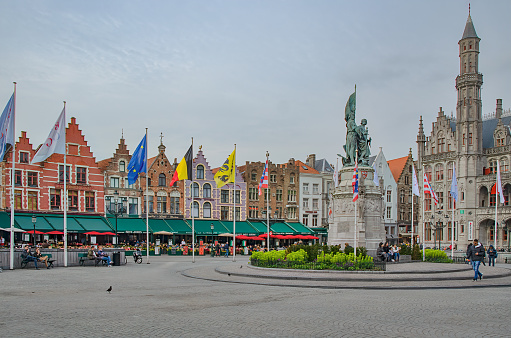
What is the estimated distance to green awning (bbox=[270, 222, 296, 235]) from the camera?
6954 centimetres

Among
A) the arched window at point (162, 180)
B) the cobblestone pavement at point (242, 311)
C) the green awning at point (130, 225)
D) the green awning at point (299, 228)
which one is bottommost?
the green awning at point (299, 228)

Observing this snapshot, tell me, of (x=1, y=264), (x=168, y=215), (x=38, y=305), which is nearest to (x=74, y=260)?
(x=1, y=264)

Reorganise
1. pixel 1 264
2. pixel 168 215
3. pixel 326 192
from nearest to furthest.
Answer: pixel 1 264 → pixel 168 215 → pixel 326 192

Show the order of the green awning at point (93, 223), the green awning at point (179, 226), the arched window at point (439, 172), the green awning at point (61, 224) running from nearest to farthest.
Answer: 1. the green awning at point (61, 224)
2. the green awning at point (93, 223)
3. the green awning at point (179, 226)
4. the arched window at point (439, 172)

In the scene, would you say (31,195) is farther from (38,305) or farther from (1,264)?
(38,305)

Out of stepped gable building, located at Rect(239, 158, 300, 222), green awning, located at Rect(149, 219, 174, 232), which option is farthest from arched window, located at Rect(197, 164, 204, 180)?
green awning, located at Rect(149, 219, 174, 232)

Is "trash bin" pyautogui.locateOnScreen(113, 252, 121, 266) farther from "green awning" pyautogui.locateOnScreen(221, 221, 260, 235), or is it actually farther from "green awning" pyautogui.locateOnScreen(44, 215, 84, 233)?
"green awning" pyautogui.locateOnScreen(221, 221, 260, 235)

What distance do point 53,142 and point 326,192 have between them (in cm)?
5437

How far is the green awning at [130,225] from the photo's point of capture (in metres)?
58.2

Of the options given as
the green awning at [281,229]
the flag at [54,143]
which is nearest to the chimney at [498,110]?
the green awning at [281,229]

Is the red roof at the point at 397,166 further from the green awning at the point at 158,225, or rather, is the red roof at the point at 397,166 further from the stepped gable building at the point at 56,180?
the stepped gable building at the point at 56,180

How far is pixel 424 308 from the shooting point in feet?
46.6

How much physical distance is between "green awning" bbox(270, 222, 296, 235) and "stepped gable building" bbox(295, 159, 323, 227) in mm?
4526

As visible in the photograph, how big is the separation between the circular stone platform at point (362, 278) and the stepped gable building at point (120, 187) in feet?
122
